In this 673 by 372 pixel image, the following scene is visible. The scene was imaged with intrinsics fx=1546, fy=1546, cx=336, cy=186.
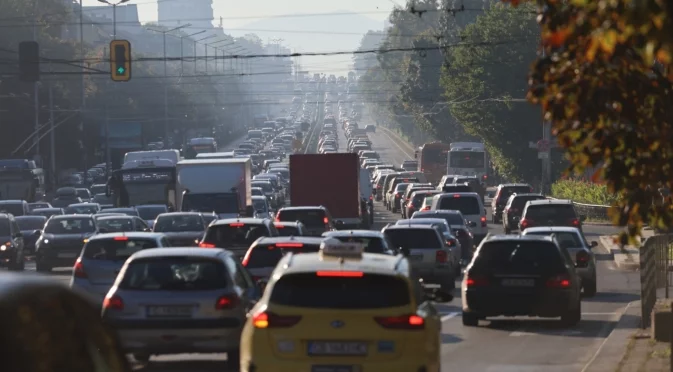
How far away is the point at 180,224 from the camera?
38281 millimetres

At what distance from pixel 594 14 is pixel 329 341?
17.9ft

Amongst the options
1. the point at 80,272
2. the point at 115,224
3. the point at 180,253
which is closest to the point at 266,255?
the point at 80,272

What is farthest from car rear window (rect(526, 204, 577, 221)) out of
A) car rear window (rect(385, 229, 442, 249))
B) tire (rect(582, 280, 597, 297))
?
tire (rect(582, 280, 597, 297))

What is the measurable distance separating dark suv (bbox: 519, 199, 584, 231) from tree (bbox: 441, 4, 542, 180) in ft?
127

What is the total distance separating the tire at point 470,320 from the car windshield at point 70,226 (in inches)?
705

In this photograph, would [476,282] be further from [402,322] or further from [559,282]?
[402,322]

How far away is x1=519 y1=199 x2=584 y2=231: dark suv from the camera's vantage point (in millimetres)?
42531

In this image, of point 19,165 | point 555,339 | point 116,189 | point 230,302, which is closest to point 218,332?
→ point 230,302

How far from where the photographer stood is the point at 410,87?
132m

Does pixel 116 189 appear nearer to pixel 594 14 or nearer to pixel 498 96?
pixel 498 96

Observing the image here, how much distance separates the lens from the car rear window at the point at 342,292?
Answer: 41.0ft

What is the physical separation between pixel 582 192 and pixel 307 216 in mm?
32908

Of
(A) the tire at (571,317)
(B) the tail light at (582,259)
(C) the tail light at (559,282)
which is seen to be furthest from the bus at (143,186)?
(C) the tail light at (559,282)

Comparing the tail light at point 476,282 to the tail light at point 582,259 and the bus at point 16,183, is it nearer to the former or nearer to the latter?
the tail light at point 582,259
